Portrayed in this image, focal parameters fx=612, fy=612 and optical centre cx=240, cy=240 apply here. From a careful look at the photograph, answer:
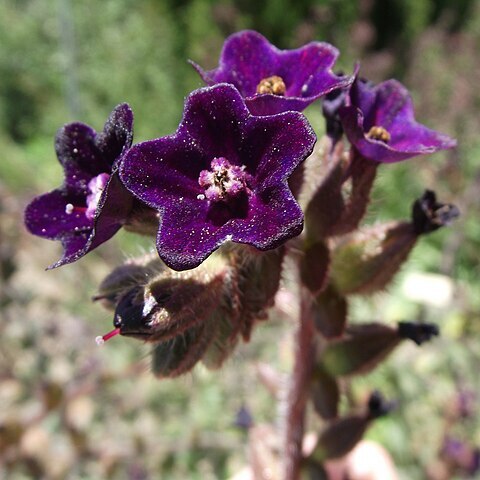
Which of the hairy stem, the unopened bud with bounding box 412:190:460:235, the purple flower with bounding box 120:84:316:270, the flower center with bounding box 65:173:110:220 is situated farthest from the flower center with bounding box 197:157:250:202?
the unopened bud with bounding box 412:190:460:235

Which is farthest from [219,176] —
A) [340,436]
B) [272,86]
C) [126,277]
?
[340,436]

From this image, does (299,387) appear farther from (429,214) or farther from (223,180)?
(223,180)

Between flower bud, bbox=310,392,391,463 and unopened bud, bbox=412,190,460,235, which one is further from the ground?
unopened bud, bbox=412,190,460,235

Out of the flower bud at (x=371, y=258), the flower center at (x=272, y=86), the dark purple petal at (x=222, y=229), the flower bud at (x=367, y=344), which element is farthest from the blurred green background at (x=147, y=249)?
the flower center at (x=272, y=86)

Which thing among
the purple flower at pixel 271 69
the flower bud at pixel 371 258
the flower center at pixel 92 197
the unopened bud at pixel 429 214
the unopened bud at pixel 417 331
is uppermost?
the purple flower at pixel 271 69

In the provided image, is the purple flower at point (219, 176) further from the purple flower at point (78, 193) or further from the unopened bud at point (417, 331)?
the unopened bud at point (417, 331)

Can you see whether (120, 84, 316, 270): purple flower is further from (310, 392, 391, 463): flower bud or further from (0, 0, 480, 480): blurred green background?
(310, 392, 391, 463): flower bud
